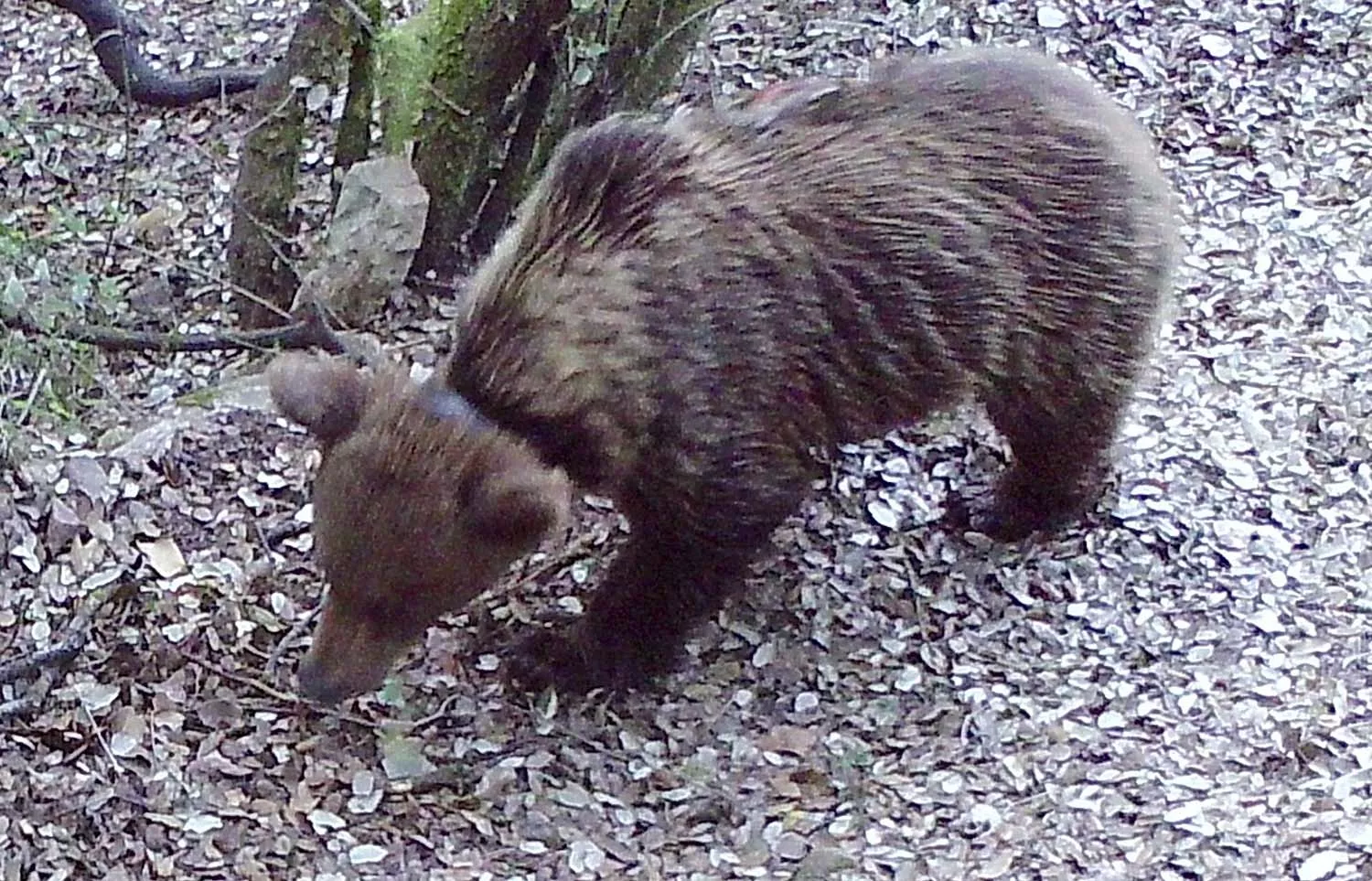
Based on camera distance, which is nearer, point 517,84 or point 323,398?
point 323,398

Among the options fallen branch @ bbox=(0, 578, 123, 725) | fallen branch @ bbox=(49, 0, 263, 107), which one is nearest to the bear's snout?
fallen branch @ bbox=(0, 578, 123, 725)

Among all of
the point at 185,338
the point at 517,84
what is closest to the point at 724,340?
the point at 185,338

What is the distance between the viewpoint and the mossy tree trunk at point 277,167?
173 inches

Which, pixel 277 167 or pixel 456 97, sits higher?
pixel 456 97

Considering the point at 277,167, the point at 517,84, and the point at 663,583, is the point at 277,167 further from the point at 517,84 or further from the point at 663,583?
the point at 663,583

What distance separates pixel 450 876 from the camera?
3379 mm

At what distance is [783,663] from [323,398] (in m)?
1.09

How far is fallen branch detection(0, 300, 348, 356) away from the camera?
3367mm

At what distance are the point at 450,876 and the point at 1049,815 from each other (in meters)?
1.04

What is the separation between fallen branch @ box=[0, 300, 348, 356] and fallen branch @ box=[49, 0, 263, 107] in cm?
105

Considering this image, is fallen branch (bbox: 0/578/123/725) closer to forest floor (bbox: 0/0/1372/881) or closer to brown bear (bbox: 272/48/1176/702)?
forest floor (bbox: 0/0/1372/881)

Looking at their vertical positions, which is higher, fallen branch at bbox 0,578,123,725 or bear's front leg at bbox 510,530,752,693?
Answer: fallen branch at bbox 0,578,123,725

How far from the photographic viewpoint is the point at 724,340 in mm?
3320

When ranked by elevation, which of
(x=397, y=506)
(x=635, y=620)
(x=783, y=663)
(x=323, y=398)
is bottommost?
(x=783, y=663)
